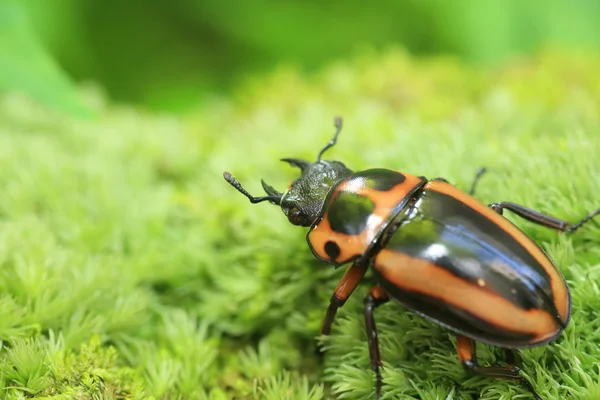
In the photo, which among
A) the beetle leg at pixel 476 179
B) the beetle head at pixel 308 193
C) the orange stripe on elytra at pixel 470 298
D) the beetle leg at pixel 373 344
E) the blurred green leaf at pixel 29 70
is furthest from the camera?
the blurred green leaf at pixel 29 70

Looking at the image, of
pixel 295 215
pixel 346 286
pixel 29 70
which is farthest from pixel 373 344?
pixel 29 70

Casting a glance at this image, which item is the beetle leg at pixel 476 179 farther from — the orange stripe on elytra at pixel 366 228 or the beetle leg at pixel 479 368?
the beetle leg at pixel 479 368

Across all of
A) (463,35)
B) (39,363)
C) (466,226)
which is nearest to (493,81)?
(463,35)

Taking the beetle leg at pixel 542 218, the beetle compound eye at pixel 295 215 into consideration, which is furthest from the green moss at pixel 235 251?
the beetle compound eye at pixel 295 215

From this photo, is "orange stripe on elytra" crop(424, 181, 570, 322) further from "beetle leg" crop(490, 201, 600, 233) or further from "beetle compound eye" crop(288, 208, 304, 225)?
"beetle compound eye" crop(288, 208, 304, 225)

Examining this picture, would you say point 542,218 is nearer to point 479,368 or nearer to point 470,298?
point 470,298

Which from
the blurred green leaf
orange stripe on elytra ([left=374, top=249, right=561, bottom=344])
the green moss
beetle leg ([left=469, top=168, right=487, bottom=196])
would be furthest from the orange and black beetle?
the blurred green leaf
